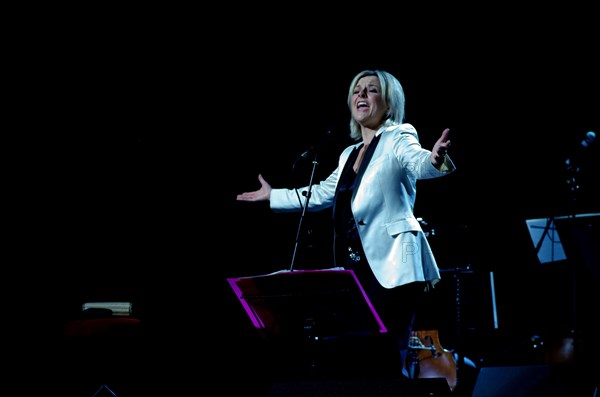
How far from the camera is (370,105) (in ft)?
9.52

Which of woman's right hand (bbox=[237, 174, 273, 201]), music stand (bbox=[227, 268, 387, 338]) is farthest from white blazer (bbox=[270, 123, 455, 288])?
woman's right hand (bbox=[237, 174, 273, 201])

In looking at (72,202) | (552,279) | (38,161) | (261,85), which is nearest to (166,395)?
Result: (72,202)

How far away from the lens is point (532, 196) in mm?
5172

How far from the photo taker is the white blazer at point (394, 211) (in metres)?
2.45

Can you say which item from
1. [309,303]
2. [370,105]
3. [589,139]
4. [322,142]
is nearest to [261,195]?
[322,142]

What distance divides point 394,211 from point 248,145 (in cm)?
175

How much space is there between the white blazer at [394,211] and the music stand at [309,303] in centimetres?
27

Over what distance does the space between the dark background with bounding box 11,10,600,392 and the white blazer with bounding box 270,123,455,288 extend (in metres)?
0.34

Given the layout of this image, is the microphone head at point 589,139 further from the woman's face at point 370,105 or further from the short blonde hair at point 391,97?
the woman's face at point 370,105

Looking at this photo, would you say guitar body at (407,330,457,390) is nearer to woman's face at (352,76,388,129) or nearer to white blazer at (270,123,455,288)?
white blazer at (270,123,455,288)

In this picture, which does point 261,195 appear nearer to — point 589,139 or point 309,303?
point 309,303

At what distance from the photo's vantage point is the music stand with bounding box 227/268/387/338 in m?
2.18

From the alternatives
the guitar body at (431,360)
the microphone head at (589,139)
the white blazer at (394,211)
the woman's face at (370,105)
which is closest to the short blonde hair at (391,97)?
the woman's face at (370,105)

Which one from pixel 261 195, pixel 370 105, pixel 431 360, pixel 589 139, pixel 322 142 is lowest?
pixel 431 360
